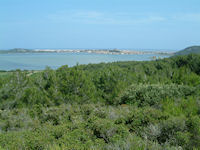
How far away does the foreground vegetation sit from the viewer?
13.4ft

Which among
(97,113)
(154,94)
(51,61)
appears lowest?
(97,113)

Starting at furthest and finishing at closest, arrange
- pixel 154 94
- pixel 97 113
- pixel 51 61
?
pixel 51 61
pixel 154 94
pixel 97 113

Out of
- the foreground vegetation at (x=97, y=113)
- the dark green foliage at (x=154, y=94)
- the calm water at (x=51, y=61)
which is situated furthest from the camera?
the calm water at (x=51, y=61)

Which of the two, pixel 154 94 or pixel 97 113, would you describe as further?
pixel 154 94

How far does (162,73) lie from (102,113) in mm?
20754

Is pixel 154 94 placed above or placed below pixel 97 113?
above

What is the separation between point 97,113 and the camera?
6.80 meters

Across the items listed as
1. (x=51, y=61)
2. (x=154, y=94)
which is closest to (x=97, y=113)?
(x=154, y=94)

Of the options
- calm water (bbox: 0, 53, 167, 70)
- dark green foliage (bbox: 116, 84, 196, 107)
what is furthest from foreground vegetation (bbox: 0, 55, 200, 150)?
calm water (bbox: 0, 53, 167, 70)

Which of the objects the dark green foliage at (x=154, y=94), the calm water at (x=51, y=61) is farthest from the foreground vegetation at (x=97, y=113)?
the calm water at (x=51, y=61)

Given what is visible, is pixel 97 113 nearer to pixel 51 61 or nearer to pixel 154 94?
pixel 154 94

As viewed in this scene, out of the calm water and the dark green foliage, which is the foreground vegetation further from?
the calm water

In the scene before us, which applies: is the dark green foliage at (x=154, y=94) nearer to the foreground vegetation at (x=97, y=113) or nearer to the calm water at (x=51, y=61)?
the foreground vegetation at (x=97, y=113)

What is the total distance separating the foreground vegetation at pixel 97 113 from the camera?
4.08m
